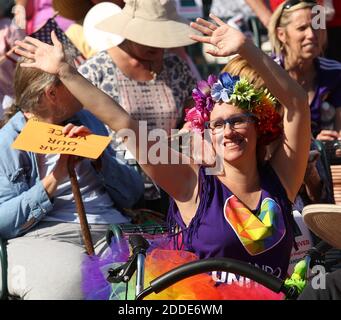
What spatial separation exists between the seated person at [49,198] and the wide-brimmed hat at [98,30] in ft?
3.02

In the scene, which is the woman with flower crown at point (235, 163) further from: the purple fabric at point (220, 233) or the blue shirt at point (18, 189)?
the blue shirt at point (18, 189)

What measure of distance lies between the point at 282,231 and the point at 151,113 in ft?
→ 5.95

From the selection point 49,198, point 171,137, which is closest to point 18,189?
point 49,198

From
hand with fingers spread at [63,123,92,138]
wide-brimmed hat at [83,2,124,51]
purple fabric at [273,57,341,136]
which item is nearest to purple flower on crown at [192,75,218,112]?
hand with fingers spread at [63,123,92,138]

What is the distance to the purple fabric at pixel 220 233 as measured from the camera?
4125 millimetres

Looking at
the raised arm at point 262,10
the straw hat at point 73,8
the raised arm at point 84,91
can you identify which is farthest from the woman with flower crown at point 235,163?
the raised arm at point 262,10

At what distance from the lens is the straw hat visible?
6.61 m

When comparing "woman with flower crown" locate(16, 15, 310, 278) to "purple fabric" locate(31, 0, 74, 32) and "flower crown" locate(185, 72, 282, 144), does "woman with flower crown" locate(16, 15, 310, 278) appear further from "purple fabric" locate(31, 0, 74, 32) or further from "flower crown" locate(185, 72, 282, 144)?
"purple fabric" locate(31, 0, 74, 32)

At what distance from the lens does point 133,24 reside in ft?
19.2

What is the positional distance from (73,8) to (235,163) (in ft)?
9.09

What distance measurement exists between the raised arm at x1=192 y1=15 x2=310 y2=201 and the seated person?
84 cm

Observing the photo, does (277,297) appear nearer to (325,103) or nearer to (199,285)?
(199,285)

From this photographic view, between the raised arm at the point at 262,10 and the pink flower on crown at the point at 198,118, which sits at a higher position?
the pink flower on crown at the point at 198,118
